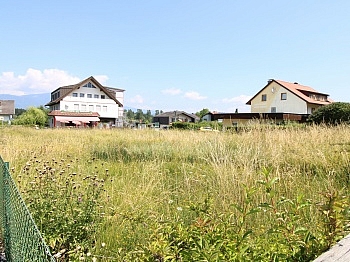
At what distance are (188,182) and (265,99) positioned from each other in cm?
4162

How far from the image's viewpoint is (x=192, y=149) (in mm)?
7949

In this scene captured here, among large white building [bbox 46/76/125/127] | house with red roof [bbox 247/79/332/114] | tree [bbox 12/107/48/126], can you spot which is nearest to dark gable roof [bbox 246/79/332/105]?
house with red roof [bbox 247/79/332/114]

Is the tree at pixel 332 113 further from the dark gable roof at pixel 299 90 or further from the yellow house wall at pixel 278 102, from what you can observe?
the yellow house wall at pixel 278 102

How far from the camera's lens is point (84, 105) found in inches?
1829

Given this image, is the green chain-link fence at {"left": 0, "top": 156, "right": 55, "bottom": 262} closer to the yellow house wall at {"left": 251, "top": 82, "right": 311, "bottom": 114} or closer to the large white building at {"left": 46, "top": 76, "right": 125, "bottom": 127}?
the yellow house wall at {"left": 251, "top": 82, "right": 311, "bottom": 114}

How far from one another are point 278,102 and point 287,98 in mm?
1683

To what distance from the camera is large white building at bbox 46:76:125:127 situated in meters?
42.5

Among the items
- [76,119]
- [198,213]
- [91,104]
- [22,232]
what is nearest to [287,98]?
[91,104]

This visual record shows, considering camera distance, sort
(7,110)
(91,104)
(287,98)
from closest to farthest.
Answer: (287,98), (91,104), (7,110)

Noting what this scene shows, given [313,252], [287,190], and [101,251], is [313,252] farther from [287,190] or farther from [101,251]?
[287,190]

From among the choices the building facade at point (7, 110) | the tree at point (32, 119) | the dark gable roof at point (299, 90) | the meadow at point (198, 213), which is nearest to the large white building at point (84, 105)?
the tree at point (32, 119)

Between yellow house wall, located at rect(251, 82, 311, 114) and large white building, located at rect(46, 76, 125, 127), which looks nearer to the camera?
yellow house wall, located at rect(251, 82, 311, 114)

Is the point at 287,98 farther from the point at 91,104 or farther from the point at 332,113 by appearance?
the point at 91,104

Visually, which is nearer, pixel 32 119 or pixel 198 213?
pixel 198 213
